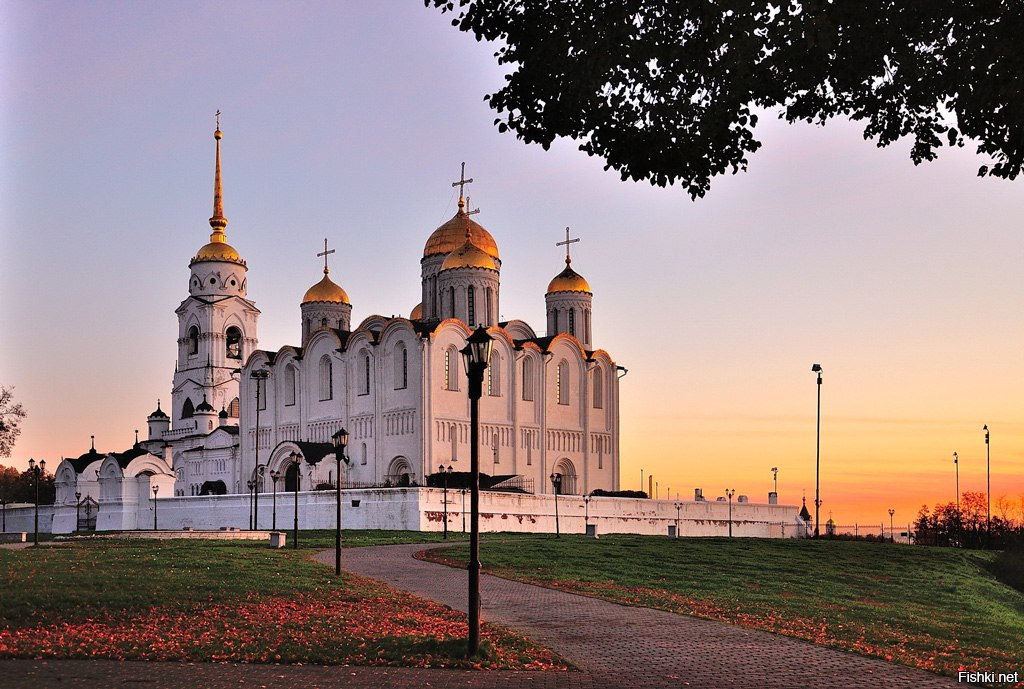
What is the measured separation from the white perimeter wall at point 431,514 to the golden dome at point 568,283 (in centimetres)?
1602

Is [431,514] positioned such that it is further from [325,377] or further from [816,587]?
[816,587]

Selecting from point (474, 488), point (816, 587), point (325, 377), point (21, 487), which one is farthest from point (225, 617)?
point (21, 487)

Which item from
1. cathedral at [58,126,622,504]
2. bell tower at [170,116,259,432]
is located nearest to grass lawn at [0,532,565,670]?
cathedral at [58,126,622,504]

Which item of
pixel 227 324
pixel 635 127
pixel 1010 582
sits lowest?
pixel 1010 582

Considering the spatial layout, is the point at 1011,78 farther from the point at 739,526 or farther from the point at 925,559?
the point at 739,526

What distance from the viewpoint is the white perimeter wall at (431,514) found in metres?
49.4

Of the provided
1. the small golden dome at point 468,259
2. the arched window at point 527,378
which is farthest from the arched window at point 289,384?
the arched window at point 527,378

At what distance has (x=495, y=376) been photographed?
6391cm

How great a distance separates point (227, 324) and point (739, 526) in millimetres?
40303

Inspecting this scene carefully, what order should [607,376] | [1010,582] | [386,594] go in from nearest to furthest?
[386,594], [1010,582], [607,376]

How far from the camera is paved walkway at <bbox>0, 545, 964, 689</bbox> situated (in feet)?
42.7

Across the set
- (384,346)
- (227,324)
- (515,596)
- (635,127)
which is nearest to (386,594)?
(515,596)

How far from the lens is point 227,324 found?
281 ft

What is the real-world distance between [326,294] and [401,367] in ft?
46.7
